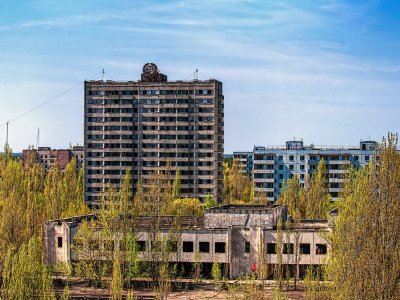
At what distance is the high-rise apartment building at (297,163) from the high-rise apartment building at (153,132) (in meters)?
20.8

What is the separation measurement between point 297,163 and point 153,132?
34.8 meters

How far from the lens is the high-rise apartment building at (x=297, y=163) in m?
128

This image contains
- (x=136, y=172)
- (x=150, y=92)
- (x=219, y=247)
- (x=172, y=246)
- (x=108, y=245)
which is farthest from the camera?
(x=136, y=172)

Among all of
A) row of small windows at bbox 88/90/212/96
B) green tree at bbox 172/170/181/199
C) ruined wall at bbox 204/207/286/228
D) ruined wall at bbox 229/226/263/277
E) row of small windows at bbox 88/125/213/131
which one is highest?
row of small windows at bbox 88/90/212/96

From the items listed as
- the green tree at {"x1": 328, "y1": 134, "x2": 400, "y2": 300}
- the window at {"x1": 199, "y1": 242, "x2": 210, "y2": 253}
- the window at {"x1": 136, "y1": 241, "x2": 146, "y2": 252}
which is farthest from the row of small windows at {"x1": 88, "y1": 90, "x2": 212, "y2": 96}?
the green tree at {"x1": 328, "y1": 134, "x2": 400, "y2": 300}

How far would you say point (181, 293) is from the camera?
6469cm

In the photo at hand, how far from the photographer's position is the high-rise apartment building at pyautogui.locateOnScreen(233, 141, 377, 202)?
420ft

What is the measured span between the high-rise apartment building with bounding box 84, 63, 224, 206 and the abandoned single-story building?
40116 millimetres

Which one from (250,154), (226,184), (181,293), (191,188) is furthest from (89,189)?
(250,154)

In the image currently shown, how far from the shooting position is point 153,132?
114 m

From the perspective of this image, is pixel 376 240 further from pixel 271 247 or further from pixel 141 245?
pixel 141 245

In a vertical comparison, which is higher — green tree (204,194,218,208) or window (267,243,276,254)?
green tree (204,194,218,208)

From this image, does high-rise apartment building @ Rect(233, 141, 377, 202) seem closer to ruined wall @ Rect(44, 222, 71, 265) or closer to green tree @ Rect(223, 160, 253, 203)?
green tree @ Rect(223, 160, 253, 203)

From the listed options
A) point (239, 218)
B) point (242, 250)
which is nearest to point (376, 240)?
point (242, 250)
